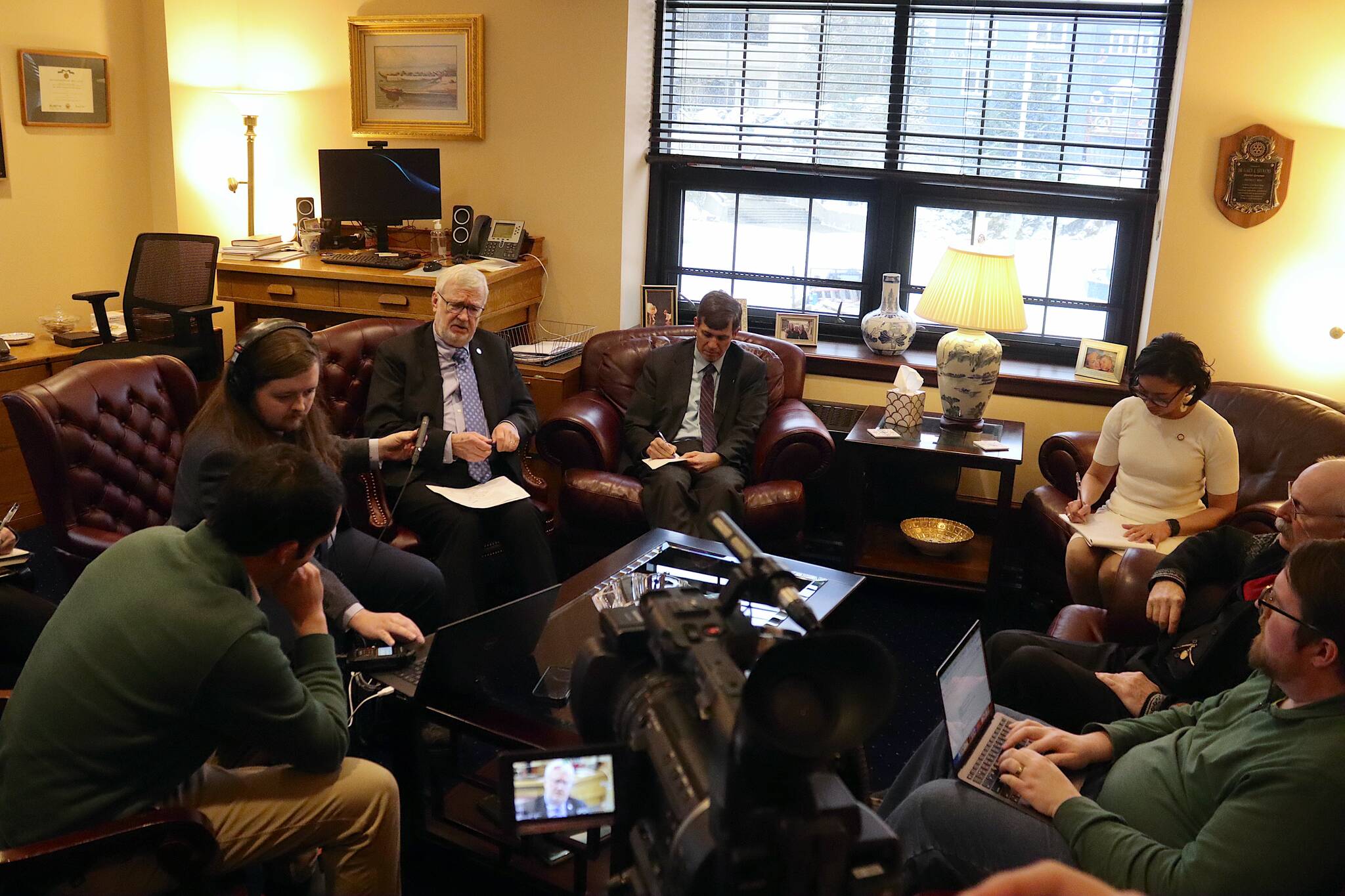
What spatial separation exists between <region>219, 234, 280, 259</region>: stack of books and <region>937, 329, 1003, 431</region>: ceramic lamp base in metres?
2.77

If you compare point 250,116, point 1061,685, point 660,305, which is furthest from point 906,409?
point 250,116

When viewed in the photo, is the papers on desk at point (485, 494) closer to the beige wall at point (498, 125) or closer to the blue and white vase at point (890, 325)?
the beige wall at point (498, 125)

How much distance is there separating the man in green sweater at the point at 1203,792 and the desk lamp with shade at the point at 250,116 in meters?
4.11

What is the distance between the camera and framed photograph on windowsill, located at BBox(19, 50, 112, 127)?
14.5 feet

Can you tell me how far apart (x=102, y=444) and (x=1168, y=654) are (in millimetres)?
2580

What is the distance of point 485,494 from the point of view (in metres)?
3.36

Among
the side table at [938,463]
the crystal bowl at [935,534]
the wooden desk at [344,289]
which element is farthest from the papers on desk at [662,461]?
the wooden desk at [344,289]

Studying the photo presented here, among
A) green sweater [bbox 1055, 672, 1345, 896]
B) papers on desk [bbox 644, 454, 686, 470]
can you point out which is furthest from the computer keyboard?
green sweater [bbox 1055, 672, 1345, 896]

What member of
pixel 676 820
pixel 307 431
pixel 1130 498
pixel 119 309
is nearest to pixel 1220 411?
pixel 1130 498

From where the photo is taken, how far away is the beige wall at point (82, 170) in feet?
14.6

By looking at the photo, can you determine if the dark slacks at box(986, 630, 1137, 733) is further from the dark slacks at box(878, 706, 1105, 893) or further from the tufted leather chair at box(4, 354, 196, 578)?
the tufted leather chair at box(4, 354, 196, 578)

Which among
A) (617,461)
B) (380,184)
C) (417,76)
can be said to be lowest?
(617,461)

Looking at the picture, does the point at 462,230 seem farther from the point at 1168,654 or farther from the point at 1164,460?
the point at 1168,654

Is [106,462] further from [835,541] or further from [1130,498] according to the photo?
[1130,498]
